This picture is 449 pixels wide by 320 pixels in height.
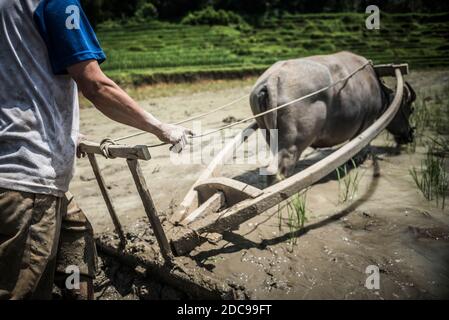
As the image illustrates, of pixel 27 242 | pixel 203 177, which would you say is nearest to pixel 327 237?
pixel 203 177

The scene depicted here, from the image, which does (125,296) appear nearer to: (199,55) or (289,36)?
(199,55)

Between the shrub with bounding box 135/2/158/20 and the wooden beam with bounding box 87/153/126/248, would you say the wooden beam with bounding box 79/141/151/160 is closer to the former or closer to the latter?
the wooden beam with bounding box 87/153/126/248

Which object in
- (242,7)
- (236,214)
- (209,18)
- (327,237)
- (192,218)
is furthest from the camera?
(242,7)

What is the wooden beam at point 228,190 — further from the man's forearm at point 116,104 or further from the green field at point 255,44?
the green field at point 255,44

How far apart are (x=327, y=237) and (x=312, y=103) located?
4.03 ft

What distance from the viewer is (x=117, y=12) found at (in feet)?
93.6

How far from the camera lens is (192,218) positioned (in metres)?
2.35

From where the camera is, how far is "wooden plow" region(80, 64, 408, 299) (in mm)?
1963

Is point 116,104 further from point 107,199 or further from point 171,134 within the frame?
point 107,199

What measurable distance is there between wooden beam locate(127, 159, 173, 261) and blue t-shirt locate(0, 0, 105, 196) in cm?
42


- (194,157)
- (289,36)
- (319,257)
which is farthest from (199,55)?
(319,257)

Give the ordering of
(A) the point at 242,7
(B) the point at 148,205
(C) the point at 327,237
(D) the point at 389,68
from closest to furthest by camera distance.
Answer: (B) the point at 148,205
(C) the point at 327,237
(D) the point at 389,68
(A) the point at 242,7

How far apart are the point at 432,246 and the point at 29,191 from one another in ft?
8.16

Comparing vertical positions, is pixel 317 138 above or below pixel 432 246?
above
